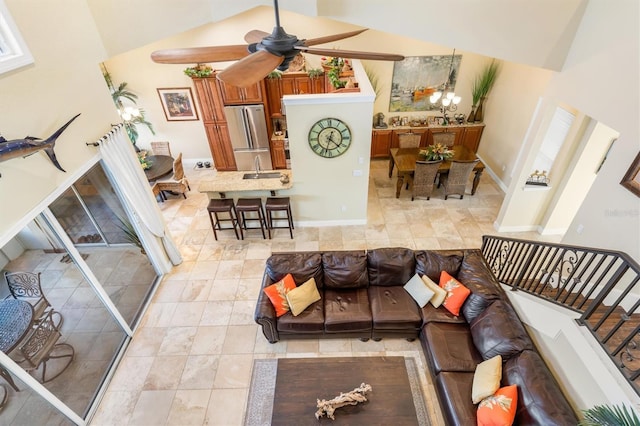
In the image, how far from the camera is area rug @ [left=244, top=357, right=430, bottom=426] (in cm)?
346

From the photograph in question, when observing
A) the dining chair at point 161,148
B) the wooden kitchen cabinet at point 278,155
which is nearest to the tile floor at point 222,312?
the dining chair at point 161,148

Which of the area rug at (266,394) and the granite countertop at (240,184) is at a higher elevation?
the granite countertop at (240,184)

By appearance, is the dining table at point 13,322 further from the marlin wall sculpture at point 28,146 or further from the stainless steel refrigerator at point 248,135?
the stainless steel refrigerator at point 248,135

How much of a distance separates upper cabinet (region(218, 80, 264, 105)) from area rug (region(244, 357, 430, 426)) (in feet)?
17.8

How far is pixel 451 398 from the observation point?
320cm

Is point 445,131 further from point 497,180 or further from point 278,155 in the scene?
point 278,155

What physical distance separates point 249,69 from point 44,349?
3.66 metres

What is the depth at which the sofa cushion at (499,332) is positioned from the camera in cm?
327

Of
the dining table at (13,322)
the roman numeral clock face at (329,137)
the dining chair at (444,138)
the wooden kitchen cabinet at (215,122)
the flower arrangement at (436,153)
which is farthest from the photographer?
the dining chair at (444,138)

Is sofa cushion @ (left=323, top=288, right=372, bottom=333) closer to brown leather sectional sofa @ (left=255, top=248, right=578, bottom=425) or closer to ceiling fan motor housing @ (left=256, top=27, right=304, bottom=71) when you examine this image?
brown leather sectional sofa @ (left=255, top=248, right=578, bottom=425)

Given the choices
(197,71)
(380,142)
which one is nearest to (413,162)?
(380,142)

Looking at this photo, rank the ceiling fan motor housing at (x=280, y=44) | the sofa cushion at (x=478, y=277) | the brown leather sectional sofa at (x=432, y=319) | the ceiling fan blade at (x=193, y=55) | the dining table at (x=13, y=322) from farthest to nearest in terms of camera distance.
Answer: the sofa cushion at (x=478, y=277) → the brown leather sectional sofa at (x=432, y=319) → the dining table at (x=13, y=322) → the ceiling fan blade at (x=193, y=55) → the ceiling fan motor housing at (x=280, y=44)

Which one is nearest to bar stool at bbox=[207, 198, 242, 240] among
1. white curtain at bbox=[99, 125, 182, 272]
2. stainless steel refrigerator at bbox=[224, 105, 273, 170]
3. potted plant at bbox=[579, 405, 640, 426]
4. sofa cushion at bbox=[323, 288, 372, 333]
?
white curtain at bbox=[99, 125, 182, 272]

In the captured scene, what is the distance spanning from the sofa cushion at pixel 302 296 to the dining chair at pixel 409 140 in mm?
4625
